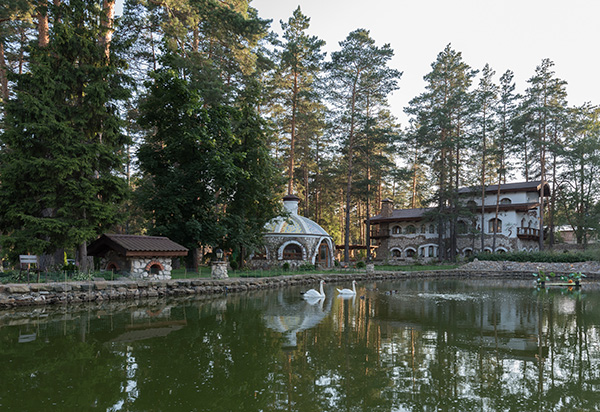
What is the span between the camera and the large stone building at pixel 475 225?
38.3 m

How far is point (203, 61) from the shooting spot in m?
22.1

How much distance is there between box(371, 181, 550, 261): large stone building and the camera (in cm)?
3828

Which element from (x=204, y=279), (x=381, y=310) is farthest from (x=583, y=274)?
(x=204, y=279)

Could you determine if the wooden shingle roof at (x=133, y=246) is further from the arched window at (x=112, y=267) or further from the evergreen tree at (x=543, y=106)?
the evergreen tree at (x=543, y=106)

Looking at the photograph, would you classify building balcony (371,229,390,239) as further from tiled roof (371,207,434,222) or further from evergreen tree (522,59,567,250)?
evergreen tree (522,59,567,250)

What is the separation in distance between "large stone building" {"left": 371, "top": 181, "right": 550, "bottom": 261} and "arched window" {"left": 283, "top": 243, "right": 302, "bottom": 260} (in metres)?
15.0

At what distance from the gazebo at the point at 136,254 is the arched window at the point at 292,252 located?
1252 centimetres

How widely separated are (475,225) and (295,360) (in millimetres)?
37976

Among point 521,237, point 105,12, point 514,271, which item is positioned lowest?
point 514,271

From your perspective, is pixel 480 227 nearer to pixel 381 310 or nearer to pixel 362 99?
pixel 362 99

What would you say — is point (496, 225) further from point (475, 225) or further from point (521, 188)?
point (521, 188)

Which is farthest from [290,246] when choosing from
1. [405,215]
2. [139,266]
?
[405,215]

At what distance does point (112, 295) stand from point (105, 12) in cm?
1192

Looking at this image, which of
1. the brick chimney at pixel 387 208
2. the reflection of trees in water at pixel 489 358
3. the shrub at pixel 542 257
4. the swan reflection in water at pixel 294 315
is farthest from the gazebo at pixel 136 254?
the brick chimney at pixel 387 208
